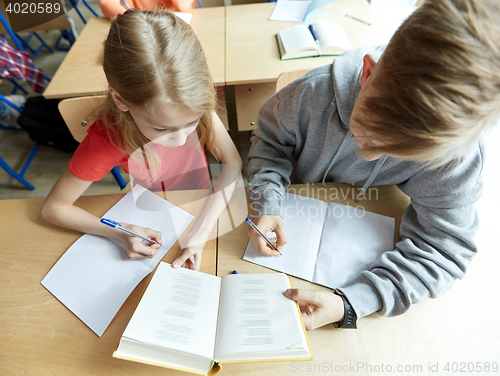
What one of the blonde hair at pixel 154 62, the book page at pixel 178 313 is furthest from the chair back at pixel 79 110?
the book page at pixel 178 313

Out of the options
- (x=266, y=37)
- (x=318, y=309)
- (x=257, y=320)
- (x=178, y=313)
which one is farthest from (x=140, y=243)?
(x=266, y=37)

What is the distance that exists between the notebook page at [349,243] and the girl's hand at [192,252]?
0.28 meters

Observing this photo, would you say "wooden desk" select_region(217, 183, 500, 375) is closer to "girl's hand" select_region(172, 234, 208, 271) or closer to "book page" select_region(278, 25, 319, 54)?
"girl's hand" select_region(172, 234, 208, 271)

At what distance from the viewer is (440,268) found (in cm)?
65

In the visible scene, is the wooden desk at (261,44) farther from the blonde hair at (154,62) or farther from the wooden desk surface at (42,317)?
the wooden desk surface at (42,317)

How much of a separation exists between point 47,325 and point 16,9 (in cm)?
248

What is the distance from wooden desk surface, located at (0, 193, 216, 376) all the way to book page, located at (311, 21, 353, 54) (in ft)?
3.59

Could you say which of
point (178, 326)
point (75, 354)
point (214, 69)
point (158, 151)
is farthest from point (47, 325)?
point (214, 69)

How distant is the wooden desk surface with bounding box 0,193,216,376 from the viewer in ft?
1.91

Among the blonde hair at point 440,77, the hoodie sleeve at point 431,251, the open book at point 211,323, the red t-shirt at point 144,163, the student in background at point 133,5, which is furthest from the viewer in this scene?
the student in background at point 133,5

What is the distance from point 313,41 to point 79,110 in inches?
41.1

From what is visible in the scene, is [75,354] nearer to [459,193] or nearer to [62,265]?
[62,265]

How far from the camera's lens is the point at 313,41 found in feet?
4.45

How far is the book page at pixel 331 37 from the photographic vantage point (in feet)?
4.40
